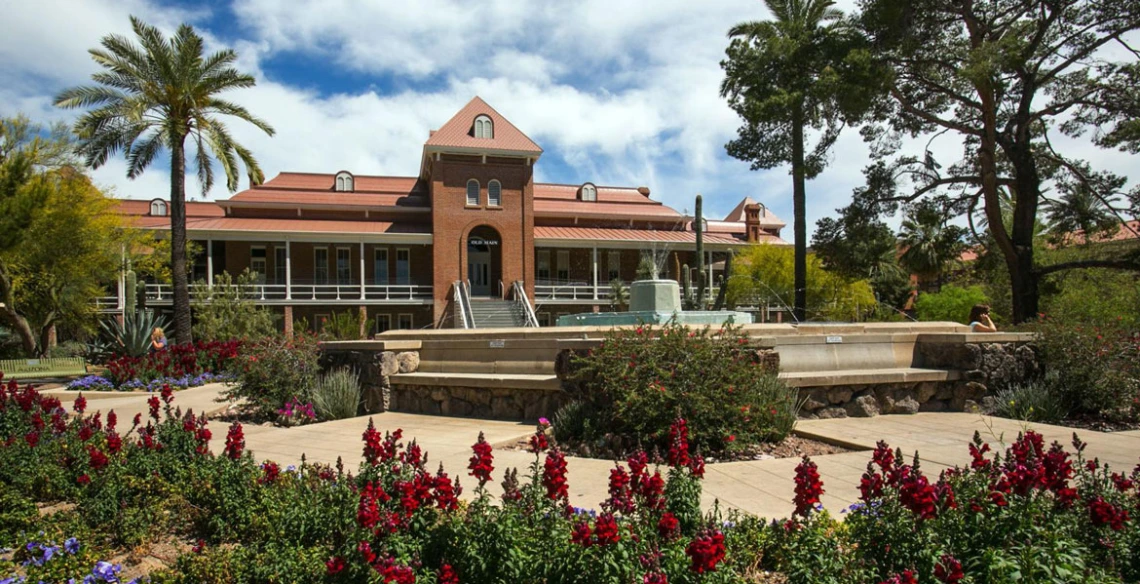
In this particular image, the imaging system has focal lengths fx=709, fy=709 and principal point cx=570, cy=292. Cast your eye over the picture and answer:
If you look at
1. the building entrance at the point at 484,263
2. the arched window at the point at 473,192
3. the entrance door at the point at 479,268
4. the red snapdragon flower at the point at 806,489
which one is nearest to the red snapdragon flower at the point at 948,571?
the red snapdragon flower at the point at 806,489

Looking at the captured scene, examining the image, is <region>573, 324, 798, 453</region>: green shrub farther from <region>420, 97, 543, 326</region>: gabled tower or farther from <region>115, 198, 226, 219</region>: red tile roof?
<region>115, 198, 226, 219</region>: red tile roof

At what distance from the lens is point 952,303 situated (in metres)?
42.4

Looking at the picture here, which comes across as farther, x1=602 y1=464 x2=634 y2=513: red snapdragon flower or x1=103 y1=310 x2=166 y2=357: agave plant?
x1=103 y1=310 x2=166 y2=357: agave plant

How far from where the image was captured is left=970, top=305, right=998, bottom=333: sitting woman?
11305 mm

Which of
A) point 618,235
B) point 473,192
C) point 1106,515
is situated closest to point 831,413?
point 1106,515

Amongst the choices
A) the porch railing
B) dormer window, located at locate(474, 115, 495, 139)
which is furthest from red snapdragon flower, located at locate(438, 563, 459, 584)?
dormer window, located at locate(474, 115, 495, 139)

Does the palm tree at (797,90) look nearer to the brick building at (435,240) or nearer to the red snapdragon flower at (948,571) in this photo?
the brick building at (435,240)

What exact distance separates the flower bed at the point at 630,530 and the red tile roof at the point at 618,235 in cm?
3273

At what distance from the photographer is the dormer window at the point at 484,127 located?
36.7 meters

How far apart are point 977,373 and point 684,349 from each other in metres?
4.48

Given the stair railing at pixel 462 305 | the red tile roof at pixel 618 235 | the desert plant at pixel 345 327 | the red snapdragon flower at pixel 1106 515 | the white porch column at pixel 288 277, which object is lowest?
the red snapdragon flower at pixel 1106 515

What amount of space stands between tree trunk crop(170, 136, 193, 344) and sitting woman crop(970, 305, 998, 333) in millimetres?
20229

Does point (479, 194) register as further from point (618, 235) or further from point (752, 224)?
point (752, 224)

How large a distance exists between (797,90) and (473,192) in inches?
796
